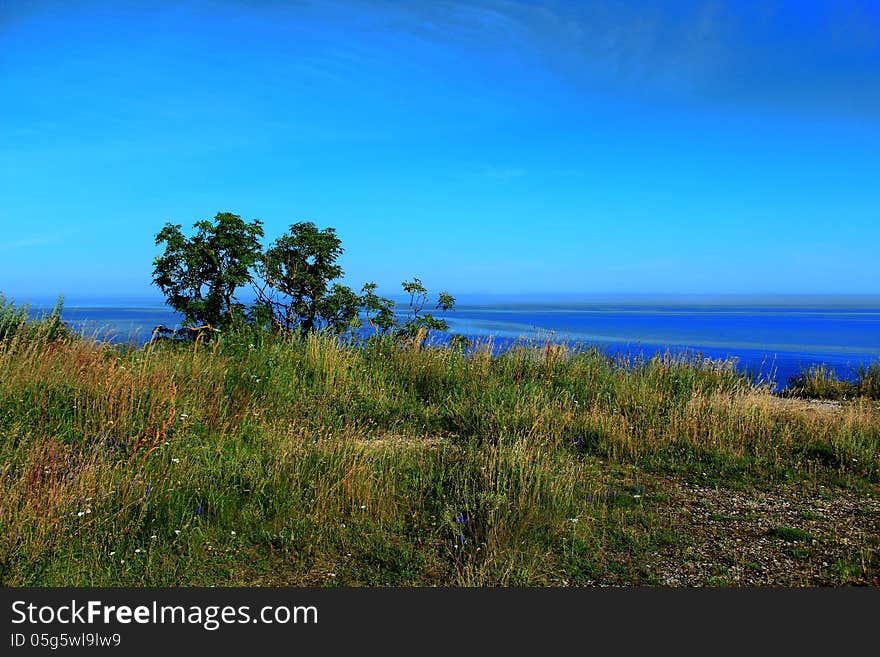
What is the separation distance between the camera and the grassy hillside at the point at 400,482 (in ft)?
13.3

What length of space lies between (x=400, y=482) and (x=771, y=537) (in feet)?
9.81

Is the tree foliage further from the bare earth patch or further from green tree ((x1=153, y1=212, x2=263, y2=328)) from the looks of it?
the bare earth patch

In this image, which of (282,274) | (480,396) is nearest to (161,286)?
(282,274)

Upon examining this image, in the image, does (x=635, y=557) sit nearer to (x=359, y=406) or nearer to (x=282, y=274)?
(x=359, y=406)

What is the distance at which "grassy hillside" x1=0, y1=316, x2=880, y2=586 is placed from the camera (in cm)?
405

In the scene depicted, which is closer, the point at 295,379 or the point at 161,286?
the point at 295,379

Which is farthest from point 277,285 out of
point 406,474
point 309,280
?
point 406,474

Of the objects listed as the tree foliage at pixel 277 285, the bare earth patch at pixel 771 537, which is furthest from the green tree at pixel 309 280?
the bare earth patch at pixel 771 537

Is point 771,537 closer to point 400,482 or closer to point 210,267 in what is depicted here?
point 400,482

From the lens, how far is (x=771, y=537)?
15.3 ft

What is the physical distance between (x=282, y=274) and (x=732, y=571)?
11.6 metres

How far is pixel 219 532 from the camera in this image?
174 inches

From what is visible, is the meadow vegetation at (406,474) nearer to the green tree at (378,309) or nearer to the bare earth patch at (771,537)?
the bare earth patch at (771,537)

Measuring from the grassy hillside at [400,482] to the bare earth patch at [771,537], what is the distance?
2cm
